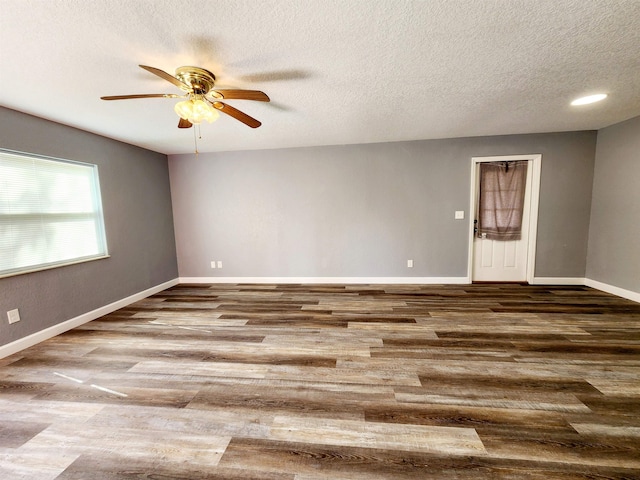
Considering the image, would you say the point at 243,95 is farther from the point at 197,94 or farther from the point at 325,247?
the point at 325,247

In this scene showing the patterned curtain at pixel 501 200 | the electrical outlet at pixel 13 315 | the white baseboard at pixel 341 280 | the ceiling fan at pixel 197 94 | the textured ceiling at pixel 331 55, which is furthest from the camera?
the white baseboard at pixel 341 280

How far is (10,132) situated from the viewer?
7.83 feet

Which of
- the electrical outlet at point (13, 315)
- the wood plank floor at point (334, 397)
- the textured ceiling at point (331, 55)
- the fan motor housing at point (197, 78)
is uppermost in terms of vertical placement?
the textured ceiling at point (331, 55)

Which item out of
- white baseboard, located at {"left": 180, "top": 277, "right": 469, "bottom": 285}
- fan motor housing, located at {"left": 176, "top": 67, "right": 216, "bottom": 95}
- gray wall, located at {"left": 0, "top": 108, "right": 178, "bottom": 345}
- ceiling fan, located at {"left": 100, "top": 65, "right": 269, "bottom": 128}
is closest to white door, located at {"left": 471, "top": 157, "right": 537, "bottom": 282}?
white baseboard, located at {"left": 180, "top": 277, "right": 469, "bottom": 285}

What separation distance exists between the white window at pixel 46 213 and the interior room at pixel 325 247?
5 centimetres

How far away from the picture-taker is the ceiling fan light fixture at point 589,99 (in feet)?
8.00

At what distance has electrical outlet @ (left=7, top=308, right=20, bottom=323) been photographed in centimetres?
235

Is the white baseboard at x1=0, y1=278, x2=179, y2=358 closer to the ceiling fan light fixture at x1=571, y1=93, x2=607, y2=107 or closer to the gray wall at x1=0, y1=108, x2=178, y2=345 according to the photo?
the gray wall at x1=0, y1=108, x2=178, y2=345

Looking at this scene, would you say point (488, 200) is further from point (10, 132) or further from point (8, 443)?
point (10, 132)

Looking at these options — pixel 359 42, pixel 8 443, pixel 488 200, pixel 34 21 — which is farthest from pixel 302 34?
pixel 488 200

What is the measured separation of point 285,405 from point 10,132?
140 inches

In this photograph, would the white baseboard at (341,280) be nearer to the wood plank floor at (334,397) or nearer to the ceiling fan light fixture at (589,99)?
the wood plank floor at (334,397)

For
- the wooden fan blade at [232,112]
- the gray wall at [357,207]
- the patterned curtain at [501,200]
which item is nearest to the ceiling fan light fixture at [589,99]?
the gray wall at [357,207]

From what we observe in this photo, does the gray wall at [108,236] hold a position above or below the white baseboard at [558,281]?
above
